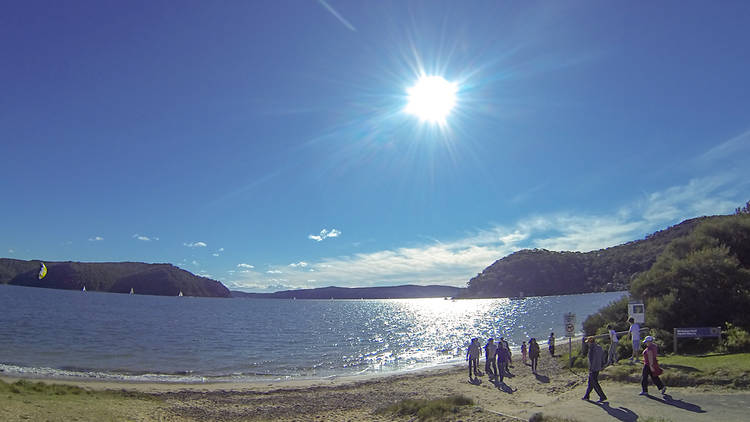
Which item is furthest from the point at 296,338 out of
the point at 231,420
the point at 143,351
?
the point at 231,420

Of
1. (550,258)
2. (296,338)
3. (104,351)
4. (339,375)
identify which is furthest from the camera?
(550,258)

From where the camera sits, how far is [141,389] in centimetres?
1995

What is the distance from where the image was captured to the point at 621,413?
344 inches

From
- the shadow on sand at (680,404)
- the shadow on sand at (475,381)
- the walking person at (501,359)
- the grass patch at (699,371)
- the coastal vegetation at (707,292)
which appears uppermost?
the coastal vegetation at (707,292)

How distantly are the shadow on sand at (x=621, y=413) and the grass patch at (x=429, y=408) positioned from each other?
3898 mm

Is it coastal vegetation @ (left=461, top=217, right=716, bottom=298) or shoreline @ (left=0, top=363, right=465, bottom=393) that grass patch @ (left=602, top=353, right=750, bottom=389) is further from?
coastal vegetation @ (left=461, top=217, right=716, bottom=298)

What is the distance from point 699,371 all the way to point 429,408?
7.23 meters

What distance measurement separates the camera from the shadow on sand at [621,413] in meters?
8.27

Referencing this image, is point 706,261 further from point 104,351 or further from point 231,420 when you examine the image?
point 104,351

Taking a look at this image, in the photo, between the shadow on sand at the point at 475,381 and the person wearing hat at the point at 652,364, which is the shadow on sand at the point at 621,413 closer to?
the person wearing hat at the point at 652,364

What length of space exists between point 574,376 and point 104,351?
105 feet

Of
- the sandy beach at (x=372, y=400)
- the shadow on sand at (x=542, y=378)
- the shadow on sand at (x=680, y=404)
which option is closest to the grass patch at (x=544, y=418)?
the sandy beach at (x=372, y=400)

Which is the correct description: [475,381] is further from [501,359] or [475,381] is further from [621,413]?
[621,413]

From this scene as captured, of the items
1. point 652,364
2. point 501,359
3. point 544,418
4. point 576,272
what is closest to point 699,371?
point 652,364
